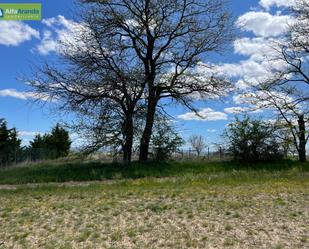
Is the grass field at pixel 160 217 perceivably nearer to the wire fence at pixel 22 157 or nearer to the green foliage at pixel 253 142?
the green foliage at pixel 253 142

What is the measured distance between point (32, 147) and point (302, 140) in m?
28.8

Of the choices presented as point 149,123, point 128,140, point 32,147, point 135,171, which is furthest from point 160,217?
point 32,147

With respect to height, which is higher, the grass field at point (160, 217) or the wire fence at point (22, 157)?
the wire fence at point (22, 157)

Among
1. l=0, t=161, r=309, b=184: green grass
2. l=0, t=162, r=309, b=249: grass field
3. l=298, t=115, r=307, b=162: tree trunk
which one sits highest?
l=298, t=115, r=307, b=162: tree trunk

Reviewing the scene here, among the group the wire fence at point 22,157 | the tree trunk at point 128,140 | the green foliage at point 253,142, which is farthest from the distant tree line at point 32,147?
the green foliage at point 253,142

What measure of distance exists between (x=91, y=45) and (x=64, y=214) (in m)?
13.5

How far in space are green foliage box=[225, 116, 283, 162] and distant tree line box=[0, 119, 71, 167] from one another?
9.54 meters

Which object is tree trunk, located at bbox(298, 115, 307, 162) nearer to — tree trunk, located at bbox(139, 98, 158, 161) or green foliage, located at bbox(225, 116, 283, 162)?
green foliage, located at bbox(225, 116, 283, 162)

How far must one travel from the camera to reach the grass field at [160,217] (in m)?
7.25

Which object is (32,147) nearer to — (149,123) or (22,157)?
(22,157)

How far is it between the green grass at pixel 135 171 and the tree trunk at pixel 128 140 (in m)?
1.63

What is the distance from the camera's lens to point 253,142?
2220 cm

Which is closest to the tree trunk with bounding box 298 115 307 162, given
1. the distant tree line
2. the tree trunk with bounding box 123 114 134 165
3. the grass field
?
the tree trunk with bounding box 123 114 134 165

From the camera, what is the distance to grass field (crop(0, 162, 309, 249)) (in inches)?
285
